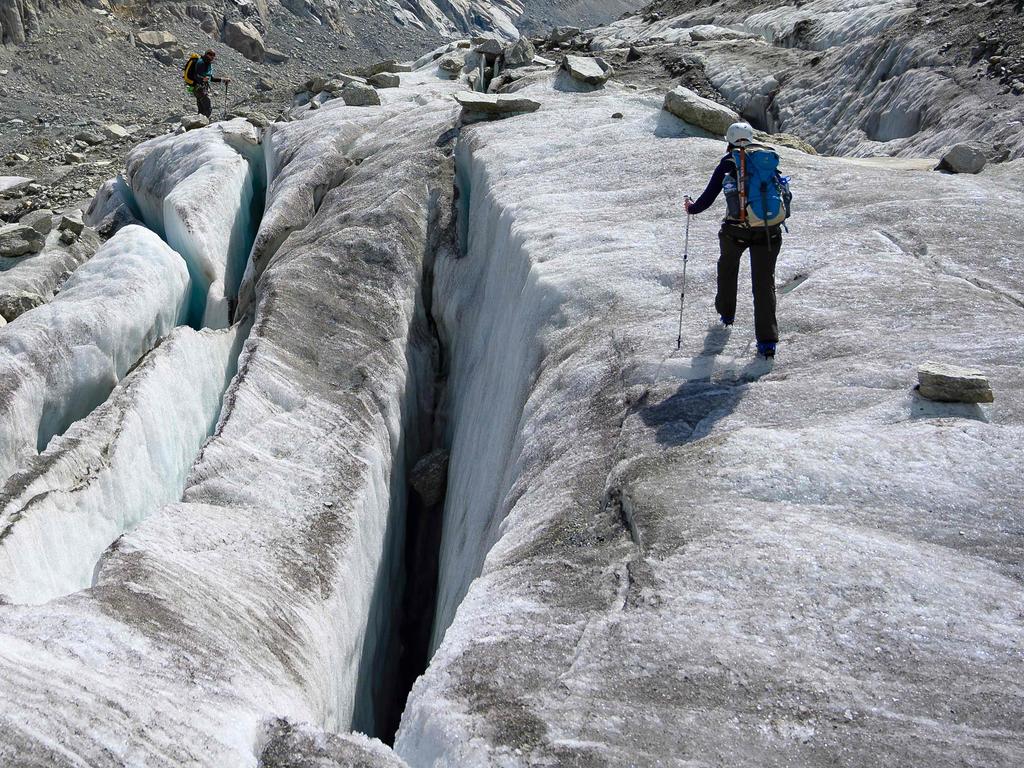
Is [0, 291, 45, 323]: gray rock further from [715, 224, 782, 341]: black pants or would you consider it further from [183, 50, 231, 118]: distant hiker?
[183, 50, 231, 118]: distant hiker

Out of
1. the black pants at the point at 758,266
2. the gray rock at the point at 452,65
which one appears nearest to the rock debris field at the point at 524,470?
the black pants at the point at 758,266

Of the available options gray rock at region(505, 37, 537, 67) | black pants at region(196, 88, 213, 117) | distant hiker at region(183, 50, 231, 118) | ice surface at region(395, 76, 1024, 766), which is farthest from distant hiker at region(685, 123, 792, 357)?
black pants at region(196, 88, 213, 117)

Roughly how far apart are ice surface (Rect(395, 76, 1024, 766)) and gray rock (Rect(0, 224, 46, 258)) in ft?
37.6

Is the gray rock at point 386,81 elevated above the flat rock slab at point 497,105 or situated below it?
above

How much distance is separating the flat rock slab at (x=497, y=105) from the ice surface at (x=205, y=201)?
5.08m

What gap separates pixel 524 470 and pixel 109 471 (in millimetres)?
4582

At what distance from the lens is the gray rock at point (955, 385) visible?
6.80m

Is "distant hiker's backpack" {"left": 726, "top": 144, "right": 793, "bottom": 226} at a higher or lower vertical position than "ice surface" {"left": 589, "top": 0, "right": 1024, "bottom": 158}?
lower

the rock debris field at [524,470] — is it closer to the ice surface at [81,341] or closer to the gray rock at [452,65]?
the ice surface at [81,341]

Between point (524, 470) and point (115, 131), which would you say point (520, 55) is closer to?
point (115, 131)

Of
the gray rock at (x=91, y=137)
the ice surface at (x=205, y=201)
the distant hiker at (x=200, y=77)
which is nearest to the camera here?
the ice surface at (x=205, y=201)

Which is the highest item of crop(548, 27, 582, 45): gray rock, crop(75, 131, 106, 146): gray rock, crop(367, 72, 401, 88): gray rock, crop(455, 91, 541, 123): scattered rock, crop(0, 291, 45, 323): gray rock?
crop(548, 27, 582, 45): gray rock

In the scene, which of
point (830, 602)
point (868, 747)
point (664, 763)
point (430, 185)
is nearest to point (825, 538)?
point (830, 602)

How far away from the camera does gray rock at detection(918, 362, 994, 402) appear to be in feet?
22.3
